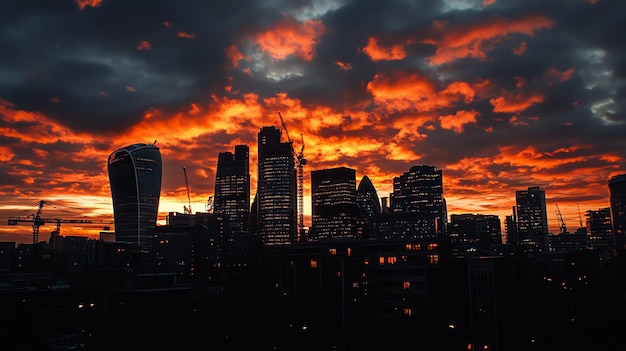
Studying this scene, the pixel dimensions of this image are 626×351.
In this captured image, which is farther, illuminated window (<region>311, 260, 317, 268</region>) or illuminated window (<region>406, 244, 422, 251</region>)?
illuminated window (<region>311, 260, 317, 268</region>)

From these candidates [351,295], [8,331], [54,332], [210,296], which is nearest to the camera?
[8,331]

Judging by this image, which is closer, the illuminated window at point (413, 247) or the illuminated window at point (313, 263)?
the illuminated window at point (413, 247)

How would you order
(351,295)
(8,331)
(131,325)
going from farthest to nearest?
(131,325), (351,295), (8,331)

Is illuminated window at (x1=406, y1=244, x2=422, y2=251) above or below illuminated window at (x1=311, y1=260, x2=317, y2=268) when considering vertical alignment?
above

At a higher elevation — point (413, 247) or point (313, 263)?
point (413, 247)

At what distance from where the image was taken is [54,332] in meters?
119

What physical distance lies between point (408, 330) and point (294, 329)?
2225cm

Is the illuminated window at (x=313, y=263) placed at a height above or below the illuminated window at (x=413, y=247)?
below

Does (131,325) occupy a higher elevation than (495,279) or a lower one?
lower

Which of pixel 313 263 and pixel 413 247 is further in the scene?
pixel 313 263

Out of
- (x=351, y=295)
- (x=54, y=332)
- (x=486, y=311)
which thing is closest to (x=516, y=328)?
(x=486, y=311)

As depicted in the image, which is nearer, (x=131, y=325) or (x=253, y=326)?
(x=253, y=326)

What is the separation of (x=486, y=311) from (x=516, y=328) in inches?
329

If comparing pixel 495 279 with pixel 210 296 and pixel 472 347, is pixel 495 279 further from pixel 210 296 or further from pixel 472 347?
pixel 210 296
